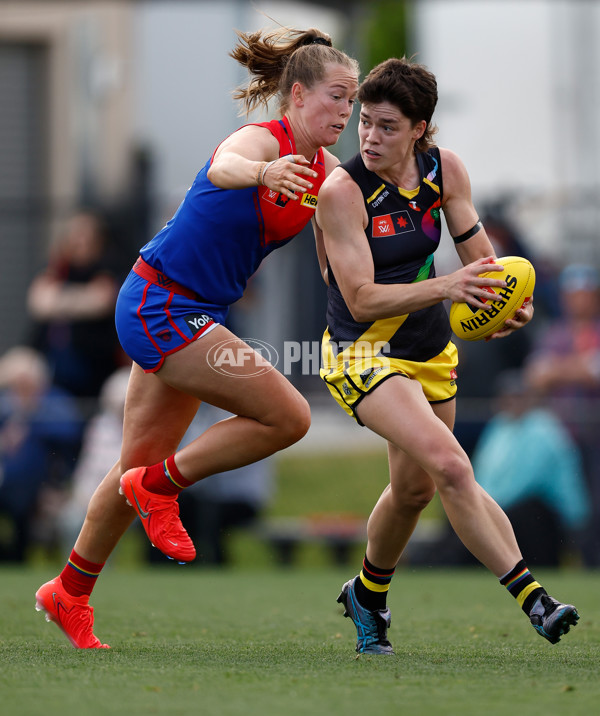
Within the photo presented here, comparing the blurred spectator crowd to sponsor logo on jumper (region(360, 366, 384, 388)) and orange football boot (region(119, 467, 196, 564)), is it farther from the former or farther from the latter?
sponsor logo on jumper (region(360, 366, 384, 388))

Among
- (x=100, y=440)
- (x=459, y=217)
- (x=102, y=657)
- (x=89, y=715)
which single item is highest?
(x=459, y=217)

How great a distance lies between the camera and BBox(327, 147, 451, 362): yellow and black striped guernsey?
14.8 ft

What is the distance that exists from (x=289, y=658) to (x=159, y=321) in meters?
1.35

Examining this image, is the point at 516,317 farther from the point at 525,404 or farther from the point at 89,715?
the point at 525,404

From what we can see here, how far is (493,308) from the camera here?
14.4 feet

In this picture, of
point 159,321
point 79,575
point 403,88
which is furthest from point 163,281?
point 79,575

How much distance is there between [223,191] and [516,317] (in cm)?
119

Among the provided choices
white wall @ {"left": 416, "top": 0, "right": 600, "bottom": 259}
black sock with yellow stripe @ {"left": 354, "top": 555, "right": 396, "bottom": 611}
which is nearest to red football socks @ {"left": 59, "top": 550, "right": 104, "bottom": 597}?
black sock with yellow stripe @ {"left": 354, "top": 555, "right": 396, "bottom": 611}

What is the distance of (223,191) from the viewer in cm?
449

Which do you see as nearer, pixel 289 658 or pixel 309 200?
pixel 289 658

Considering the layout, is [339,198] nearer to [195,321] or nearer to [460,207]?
[460,207]

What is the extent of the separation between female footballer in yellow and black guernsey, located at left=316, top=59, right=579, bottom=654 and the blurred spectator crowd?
4481 millimetres

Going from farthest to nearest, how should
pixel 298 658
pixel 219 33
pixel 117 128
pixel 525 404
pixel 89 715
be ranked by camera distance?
pixel 117 128 → pixel 219 33 → pixel 525 404 → pixel 298 658 → pixel 89 715

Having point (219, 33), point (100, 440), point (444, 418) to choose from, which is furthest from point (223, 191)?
point (219, 33)
